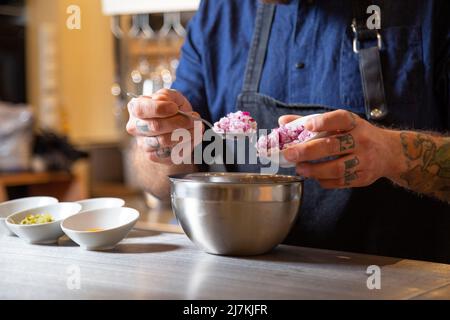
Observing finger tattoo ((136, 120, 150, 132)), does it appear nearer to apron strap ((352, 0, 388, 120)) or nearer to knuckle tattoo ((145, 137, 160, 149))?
knuckle tattoo ((145, 137, 160, 149))

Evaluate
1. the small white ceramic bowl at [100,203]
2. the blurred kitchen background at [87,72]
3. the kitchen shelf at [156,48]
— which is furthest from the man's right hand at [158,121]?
the kitchen shelf at [156,48]

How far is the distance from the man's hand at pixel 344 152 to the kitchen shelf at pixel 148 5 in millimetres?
649

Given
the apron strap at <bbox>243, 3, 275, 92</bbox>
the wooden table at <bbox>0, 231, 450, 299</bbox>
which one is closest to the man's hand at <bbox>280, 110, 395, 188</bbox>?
the wooden table at <bbox>0, 231, 450, 299</bbox>

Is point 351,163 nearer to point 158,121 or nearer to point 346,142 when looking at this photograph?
point 346,142

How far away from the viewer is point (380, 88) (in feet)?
5.02

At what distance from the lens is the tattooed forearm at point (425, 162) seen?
1.30 m

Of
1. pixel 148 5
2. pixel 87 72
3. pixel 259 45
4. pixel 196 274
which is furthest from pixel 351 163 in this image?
pixel 87 72

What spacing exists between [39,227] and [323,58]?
765mm

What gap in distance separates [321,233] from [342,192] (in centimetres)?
11

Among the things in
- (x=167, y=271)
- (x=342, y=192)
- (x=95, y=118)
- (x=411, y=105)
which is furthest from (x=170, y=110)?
(x=95, y=118)

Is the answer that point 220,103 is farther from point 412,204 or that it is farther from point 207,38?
point 412,204

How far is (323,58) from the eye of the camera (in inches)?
63.1

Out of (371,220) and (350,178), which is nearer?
(350,178)

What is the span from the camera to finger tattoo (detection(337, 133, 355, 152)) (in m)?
1.20
